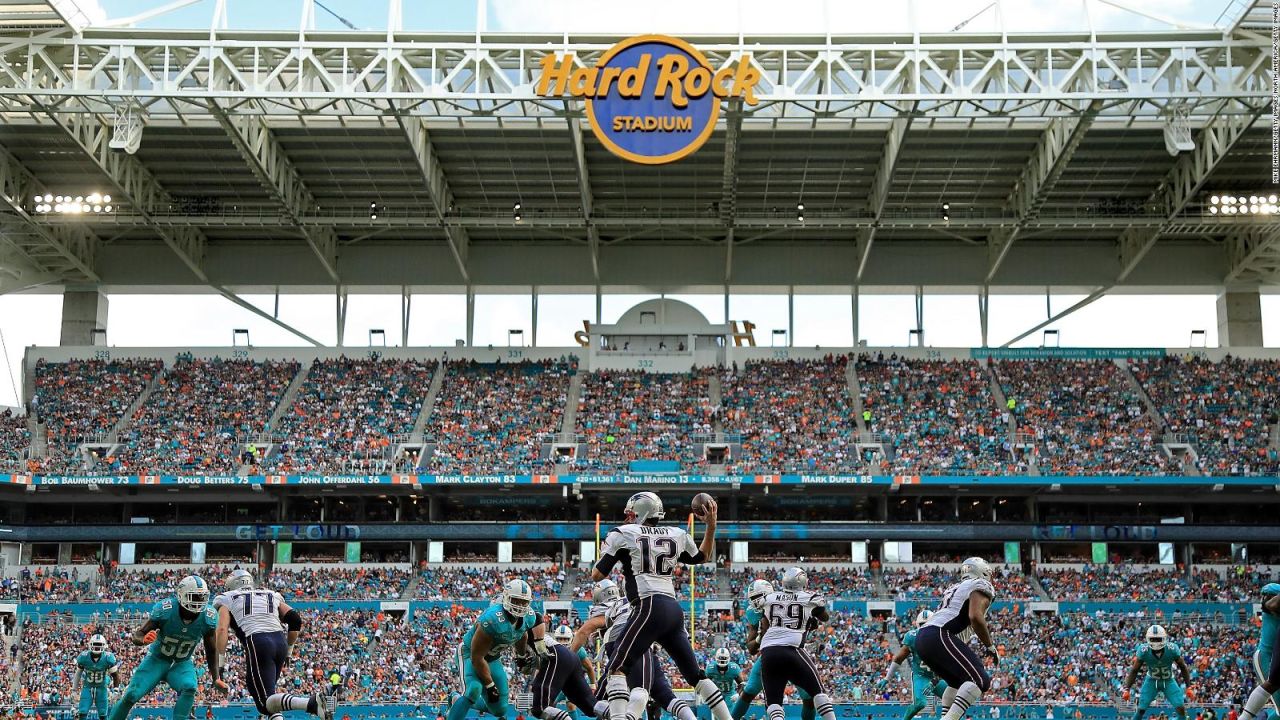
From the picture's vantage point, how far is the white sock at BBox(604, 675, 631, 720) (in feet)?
42.0

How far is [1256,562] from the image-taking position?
54.6 meters

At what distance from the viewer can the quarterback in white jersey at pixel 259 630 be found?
15867 mm

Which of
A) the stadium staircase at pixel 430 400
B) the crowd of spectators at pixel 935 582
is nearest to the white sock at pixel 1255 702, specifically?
the crowd of spectators at pixel 935 582

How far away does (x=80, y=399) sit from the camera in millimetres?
58844

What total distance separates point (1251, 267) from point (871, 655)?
29.8 meters

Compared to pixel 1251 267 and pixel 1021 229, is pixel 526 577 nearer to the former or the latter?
pixel 1021 229

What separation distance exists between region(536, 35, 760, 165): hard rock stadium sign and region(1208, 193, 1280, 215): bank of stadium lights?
22.8 meters

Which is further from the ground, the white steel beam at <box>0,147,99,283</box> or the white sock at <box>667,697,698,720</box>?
the white steel beam at <box>0,147,99,283</box>

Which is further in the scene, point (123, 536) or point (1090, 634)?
point (123, 536)

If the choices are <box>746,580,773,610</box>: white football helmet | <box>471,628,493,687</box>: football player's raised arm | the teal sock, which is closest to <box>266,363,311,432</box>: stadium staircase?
<box>746,580,773,610</box>: white football helmet

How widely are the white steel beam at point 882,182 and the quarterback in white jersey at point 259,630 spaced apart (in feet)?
111

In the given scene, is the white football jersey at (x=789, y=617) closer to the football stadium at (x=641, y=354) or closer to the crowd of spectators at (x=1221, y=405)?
the football stadium at (x=641, y=354)

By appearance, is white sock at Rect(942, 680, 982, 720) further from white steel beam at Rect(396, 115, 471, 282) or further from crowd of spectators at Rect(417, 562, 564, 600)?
crowd of spectators at Rect(417, 562, 564, 600)

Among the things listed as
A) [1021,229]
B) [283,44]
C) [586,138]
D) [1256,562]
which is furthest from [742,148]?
[1256,562]
